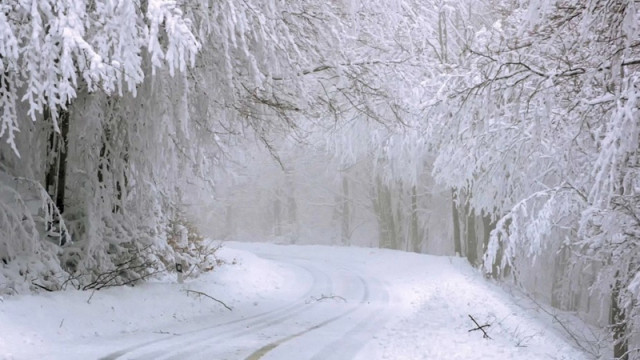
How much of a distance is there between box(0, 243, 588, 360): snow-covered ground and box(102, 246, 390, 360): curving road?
2 centimetres

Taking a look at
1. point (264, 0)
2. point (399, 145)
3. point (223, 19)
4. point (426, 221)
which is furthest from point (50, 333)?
point (426, 221)

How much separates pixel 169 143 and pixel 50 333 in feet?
10.0

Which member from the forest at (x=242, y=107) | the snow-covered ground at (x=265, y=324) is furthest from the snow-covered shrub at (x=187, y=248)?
the snow-covered ground at (x=265, y=324)

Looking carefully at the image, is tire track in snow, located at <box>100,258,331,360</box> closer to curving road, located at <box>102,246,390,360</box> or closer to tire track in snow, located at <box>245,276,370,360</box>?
curving road, located at <box>102,246,390,360</box>

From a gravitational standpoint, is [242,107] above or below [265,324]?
above

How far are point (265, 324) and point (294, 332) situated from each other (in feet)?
3.54

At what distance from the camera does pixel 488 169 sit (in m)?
15.8

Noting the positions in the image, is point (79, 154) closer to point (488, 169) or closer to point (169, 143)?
point (169, 143)

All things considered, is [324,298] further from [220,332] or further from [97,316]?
[97,316]

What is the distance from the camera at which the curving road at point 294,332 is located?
764cm

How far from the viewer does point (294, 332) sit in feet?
32.2

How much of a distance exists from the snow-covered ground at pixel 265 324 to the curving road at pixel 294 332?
2 centimetres

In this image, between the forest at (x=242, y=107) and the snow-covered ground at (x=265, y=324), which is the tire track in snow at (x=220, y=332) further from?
the forest at (x=242, y=107)

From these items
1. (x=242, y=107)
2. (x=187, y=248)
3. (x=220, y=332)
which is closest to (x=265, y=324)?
(x=220, y=332)
